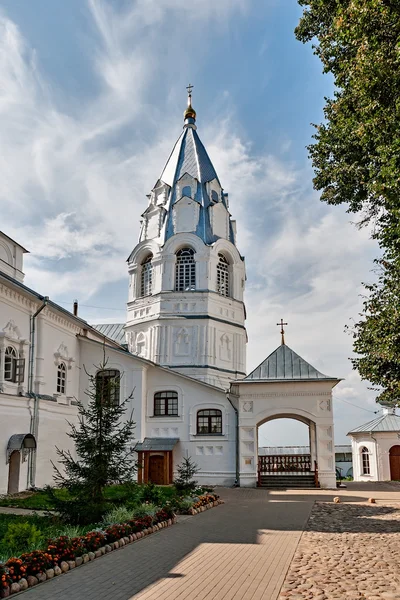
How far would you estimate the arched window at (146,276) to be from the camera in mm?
34812

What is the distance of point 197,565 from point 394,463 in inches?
1252

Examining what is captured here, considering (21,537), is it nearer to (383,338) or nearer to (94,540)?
(94,540)

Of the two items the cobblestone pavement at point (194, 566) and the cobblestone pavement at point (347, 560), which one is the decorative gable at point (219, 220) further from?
the cobblestone pavement at point (194, 566)

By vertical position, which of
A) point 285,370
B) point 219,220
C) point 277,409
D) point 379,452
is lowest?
point 379,452

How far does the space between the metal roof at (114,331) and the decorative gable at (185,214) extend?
26.9ft

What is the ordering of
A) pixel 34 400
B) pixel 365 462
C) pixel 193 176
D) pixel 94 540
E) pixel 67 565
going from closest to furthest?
pixel 67 565, pixel 94 540, pixel 34 400, pixel 193 176, pixel 365 462

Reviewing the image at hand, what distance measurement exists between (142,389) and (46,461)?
6469mm

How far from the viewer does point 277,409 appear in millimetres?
25406

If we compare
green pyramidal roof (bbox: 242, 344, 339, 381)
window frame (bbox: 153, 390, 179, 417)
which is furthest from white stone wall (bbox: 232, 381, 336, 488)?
window frame (bbox: 153, 390, 179, 417)

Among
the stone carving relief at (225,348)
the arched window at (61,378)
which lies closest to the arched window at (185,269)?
the stone carving relief at (225,348)

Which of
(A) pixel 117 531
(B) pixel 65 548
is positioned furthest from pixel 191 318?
(B) pixel 65 548

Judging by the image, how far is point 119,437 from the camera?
12484mm

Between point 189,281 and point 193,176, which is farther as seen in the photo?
point 193,176

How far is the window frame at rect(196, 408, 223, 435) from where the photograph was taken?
26.1 metres
